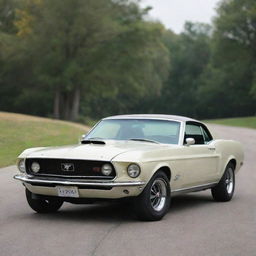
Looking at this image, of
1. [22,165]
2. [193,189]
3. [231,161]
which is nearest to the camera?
[22,165]

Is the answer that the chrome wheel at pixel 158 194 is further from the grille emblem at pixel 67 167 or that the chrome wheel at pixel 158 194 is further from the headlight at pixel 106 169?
the grille emblem at pixel 67 167

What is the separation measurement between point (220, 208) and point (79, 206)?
2259mm

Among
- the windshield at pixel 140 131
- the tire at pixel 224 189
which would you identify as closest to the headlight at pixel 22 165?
the windshield at pixel 140 131

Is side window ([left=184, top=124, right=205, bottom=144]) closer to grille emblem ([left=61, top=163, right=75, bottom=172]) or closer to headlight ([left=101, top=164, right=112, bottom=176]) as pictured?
headlight ([left=101, top=164, right=112, bottom=176])

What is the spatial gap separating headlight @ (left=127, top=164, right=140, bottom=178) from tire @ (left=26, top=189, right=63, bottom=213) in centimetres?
128

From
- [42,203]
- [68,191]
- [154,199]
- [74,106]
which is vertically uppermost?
[68,191]

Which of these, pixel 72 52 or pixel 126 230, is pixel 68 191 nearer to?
pixel 126 230

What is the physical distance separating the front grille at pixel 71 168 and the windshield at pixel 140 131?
1.52 metres

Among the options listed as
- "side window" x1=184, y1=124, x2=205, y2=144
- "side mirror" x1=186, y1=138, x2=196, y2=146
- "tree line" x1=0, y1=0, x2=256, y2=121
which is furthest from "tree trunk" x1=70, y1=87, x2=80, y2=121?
"side mirror" x1=186, y1=138, x2=196, y2=146

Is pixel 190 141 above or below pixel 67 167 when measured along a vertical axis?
above

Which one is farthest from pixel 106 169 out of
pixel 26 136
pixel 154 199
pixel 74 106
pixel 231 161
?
pixel 74 106

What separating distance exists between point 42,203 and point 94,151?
1.27 meters

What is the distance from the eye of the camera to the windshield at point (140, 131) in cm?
984

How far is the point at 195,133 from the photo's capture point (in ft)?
34.9
